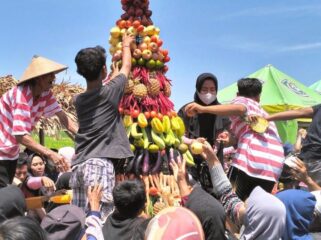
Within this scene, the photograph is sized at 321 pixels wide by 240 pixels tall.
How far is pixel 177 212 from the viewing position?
249 cm

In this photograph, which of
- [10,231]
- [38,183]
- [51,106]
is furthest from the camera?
[38,183]

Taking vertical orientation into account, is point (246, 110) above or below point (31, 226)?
above

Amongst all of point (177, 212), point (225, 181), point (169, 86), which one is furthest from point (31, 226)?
point (169, 86)

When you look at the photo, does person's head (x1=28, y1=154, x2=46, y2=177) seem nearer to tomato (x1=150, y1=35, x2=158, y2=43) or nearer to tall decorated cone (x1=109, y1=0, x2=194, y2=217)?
tall decorated cone (x1=109, y1=0, x2=194, y2=217)

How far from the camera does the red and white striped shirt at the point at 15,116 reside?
12.9ft

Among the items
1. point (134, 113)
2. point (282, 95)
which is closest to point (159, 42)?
point (134, 113)

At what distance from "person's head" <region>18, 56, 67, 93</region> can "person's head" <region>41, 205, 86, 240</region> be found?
1.40 meters

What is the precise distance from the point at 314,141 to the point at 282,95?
7.49 m

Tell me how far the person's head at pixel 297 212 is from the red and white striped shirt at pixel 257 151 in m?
0.96

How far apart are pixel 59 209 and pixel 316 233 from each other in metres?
3.33

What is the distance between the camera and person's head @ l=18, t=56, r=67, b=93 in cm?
409

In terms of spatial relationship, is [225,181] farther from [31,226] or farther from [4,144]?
[4,144]

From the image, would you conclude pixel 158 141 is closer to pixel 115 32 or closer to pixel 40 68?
pixel 115 32

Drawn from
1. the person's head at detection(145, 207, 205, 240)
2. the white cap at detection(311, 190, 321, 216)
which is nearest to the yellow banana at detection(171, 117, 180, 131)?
the white cap at detection(311, 190, 321, 216)
